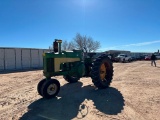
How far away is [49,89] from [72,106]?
4.22 ft

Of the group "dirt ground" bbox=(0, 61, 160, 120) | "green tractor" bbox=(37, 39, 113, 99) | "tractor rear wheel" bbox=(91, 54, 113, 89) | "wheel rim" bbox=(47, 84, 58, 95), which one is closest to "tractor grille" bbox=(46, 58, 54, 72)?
"green tractor" bbox=(37, 39, 113, 99)

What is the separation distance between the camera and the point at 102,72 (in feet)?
30.3

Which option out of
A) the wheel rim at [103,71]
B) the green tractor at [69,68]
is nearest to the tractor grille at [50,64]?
the green tractor at [69,68]

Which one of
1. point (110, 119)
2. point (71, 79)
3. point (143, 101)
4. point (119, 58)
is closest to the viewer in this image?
point (110, 119)

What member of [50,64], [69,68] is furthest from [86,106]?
[69,68]

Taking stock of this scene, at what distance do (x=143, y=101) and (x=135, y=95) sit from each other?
2.71 ft

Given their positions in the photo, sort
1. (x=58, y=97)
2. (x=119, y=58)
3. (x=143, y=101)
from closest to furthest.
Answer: (x=143, y=101)
(x=58, y=97)
(x=119, y=58)

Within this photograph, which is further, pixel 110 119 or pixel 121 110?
pixel 121 110

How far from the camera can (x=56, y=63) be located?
7.46 meters

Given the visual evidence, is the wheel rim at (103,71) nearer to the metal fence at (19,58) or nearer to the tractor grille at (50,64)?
the tractor grille at (50,64)

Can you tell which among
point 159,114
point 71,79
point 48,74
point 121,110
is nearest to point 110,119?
point 121,110

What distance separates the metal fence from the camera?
22.5 m

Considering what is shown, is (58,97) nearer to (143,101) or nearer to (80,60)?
(80,60)

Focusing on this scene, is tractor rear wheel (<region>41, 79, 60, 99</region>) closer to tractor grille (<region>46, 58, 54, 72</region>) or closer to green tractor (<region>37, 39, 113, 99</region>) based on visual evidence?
green tractor (<region>37, 39, 113, 99</region>)
